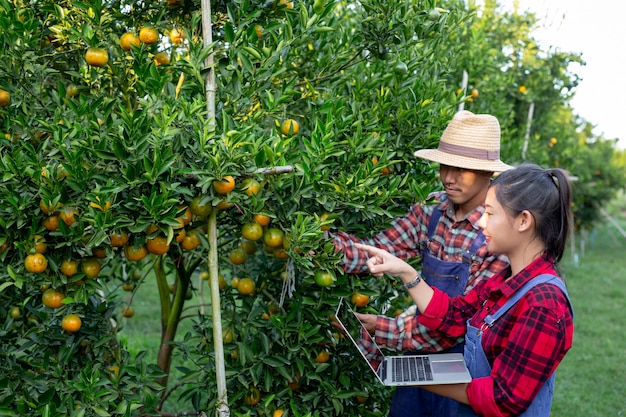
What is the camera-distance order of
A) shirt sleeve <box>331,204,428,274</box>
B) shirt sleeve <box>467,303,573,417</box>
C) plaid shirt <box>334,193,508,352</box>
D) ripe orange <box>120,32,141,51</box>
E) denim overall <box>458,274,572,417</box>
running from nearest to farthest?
shirt sleeve <box>467,303,573,417</box> < denim overall <box>458,274,572,417</box> < ripe orange <box>120,32,141,51</box> < plaid shirt <box>334,193,508,352</box> < shirt sleeve <box>331,204,428,274</box>

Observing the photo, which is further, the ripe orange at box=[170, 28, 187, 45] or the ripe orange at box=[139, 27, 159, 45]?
the ripe orange at box=[170, 28, 187, 45]

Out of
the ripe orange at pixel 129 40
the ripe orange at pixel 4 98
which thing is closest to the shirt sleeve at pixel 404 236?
the ripe orange at pixel 129 40

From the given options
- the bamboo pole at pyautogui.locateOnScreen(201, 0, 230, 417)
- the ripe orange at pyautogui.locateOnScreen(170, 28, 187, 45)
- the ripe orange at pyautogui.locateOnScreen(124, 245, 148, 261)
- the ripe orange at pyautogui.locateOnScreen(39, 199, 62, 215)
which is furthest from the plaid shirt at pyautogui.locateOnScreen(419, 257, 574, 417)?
the ripe orange at pyautogui.locateOnScreen(170, 28, 187, 45)

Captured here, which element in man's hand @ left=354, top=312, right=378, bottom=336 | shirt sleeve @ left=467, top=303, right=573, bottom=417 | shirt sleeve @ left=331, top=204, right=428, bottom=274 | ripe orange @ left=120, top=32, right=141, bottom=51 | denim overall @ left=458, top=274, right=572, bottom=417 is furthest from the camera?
A: shirt sleeve @ left=331, top=204, right=428, bottom=274

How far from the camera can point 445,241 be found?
2.60 meters

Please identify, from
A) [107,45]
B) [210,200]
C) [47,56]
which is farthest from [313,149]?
[47,56]

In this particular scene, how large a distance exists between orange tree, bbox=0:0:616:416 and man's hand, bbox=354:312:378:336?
69 millimetres

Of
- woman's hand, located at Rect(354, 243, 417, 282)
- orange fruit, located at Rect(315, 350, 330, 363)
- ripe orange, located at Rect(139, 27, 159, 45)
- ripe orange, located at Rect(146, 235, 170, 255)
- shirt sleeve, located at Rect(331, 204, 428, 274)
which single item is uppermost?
ripe orange, located at Rect(139, 27, 159, 45)

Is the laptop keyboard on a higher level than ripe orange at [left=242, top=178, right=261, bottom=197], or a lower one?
lower

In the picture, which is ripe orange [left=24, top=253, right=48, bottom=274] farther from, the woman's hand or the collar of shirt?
the collar of shirt

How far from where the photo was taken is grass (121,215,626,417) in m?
5.49

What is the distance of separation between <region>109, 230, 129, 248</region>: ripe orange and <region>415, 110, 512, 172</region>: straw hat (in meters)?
1.13

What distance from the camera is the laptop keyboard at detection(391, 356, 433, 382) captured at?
2183mm

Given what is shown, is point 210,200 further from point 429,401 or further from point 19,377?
point 429,401
